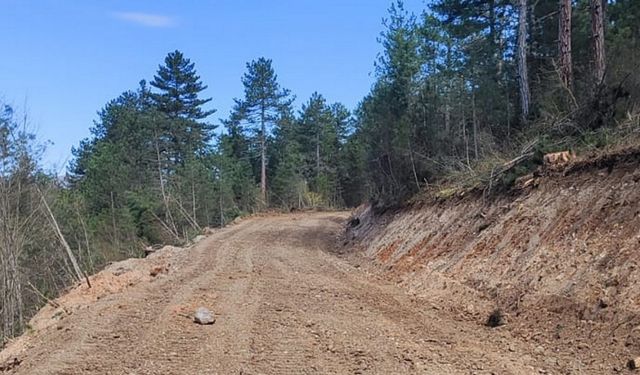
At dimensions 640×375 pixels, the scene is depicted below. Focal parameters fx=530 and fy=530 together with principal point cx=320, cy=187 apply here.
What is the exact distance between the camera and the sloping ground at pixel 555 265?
4.83 m

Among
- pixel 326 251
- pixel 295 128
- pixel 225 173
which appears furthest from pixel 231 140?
pixel 326 251

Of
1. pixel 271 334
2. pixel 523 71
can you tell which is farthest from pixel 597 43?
pixel 271 334

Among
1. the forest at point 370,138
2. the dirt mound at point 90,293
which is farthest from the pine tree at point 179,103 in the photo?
the dirt mound at point 90,293

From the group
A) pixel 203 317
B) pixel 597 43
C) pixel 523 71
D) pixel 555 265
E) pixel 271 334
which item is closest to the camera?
pixel 271 334

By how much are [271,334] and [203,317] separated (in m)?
1.12

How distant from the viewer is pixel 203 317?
6.59 meters

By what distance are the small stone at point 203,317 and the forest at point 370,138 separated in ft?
17.8

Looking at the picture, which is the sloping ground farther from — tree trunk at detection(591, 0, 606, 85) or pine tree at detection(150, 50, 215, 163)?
pine tree at detection(150, 50, 215, 163)

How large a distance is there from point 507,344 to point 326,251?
9.51 metres

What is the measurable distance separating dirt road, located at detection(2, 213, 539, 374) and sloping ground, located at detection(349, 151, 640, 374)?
0.38 meters

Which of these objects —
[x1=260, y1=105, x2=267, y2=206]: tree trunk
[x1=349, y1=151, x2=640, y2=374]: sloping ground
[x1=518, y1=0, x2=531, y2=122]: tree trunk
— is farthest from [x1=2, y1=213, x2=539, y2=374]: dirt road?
[x1=260, y1=105, x2=267, y2=206]: tree trunk

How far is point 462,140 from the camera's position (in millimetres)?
14211

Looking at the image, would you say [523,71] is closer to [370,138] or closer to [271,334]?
[370,138]

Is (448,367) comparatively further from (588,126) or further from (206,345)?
(588,126)
